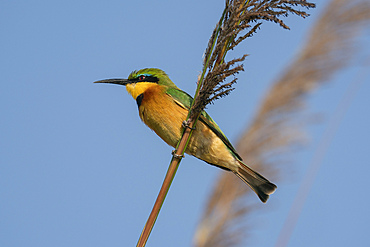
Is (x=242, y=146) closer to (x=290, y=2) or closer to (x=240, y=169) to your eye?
(x=240, y=169)

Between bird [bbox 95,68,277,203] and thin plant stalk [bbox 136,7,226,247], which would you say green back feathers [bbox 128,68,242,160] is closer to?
bird [bbox 95,68,277,203]

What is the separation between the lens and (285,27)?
176 centimetres

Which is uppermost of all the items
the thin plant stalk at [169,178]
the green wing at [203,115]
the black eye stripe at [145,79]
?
the black eye stripe at [145,79]

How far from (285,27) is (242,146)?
1.72 meters

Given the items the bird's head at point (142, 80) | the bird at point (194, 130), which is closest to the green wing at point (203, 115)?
the bird at point (194, 130)

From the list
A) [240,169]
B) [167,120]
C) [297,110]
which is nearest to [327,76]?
[297,110]

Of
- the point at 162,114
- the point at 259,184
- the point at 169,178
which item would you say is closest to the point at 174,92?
the point at 162,114

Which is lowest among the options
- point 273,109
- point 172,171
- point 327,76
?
point 172,171

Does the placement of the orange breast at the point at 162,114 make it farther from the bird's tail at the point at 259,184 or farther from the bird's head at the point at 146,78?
the bird's tail at the point at 259,184

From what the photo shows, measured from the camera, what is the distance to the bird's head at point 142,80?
3.48 m

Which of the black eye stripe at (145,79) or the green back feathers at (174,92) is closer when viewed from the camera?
the green back feathers at (174,92)

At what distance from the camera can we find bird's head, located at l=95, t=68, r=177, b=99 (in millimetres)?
3482

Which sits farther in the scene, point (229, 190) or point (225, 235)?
point (229, 190)

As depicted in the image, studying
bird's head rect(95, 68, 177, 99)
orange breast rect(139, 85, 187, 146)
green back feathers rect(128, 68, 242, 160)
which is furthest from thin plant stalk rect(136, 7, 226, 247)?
bird's head rect(95, 68, 177, 99)
